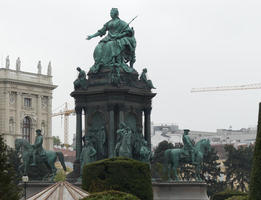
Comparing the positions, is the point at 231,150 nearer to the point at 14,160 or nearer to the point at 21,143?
the point at 14,160

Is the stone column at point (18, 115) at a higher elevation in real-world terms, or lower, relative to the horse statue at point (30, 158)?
higher

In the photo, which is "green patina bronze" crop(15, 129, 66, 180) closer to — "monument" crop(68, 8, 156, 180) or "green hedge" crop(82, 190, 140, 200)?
"monument" crop(68, 8, 156, 180)

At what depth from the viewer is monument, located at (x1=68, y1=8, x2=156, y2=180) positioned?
4894 centimetres

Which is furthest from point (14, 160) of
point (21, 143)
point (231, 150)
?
point (21, 143)

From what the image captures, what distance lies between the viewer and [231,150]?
337ft

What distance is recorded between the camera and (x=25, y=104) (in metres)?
146

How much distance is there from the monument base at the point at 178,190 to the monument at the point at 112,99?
1819mm

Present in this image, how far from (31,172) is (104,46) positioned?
8.80m

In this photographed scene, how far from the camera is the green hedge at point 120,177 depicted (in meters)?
40.7

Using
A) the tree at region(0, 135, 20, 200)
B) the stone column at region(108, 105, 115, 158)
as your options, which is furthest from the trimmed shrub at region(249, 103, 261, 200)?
the stone column at region(108, 105, 115, 158)

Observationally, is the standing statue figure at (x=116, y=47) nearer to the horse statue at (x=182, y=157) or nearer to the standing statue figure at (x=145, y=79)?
the standing statue figure at (x=145, y=79)

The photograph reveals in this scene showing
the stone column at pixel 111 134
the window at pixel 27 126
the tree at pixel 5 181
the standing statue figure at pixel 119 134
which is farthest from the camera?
the window at pixel 27 126

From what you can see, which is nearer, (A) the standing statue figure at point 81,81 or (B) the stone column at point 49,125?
(A) the standing statue figure at point 81,81

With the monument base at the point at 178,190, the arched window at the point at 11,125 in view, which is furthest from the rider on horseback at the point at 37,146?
the arched window at the point at 11,125
